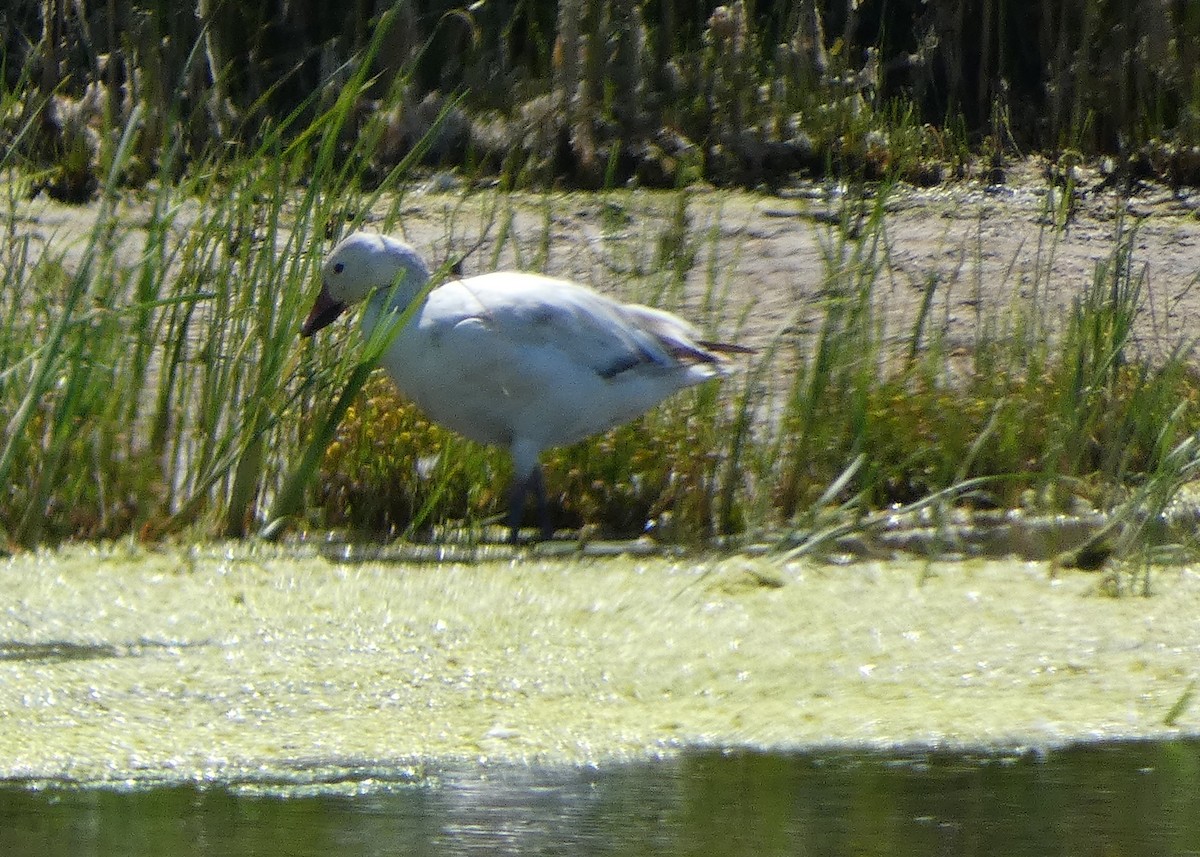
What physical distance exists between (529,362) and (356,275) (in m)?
0.52

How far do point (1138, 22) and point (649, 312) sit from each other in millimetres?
3908

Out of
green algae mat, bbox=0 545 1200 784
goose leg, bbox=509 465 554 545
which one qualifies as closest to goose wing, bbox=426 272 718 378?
goose leg, bbox=509 465 554 545

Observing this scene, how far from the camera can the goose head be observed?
15.8 ft

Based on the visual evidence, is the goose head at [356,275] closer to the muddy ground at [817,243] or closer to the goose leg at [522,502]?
the muddy ground at [817,243]

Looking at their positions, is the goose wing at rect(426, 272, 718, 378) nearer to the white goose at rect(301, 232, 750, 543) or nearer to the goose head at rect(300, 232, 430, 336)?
the white goose at rect(301, 232, 750, 543)

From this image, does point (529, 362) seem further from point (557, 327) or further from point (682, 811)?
point (682, 811)

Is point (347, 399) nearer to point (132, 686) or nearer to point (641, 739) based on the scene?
point (132, 686)

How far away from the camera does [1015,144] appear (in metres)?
8.06

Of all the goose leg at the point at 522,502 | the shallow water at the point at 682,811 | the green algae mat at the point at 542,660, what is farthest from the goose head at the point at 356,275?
the shallow water at the point at 682,811

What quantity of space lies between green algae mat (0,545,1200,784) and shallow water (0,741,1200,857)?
0.34ft

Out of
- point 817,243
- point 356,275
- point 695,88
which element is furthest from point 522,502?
point 695,88

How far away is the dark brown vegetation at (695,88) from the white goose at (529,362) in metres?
2.72

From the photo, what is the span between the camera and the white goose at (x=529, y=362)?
454 centimetres

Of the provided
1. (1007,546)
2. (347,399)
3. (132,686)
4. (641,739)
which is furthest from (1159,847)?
(347,399)
